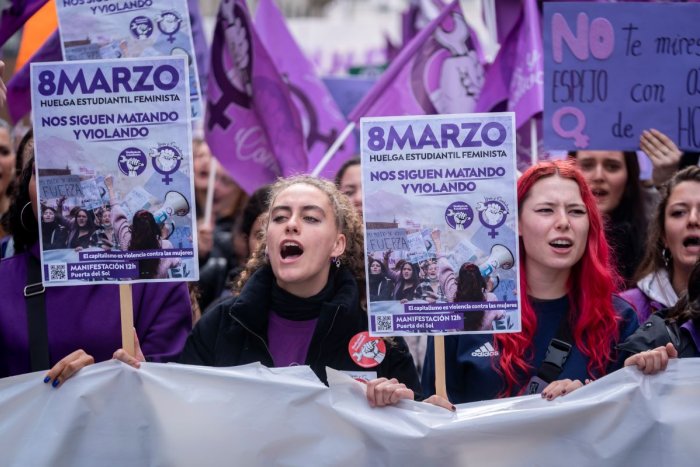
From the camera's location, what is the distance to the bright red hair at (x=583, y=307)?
3736 millimetres

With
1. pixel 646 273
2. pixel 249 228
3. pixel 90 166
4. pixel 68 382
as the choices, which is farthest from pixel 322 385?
pixel 249 228

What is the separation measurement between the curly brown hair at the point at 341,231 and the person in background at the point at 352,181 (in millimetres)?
1346

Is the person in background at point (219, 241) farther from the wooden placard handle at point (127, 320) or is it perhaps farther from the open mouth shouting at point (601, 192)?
the wooden placard handle at point (127, 320)

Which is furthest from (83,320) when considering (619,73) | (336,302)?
(619,73)

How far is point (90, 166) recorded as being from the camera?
11.3 feet

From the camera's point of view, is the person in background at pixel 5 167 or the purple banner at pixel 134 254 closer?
the purple banner at pixel 134 254

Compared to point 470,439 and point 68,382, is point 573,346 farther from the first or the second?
point 68,382

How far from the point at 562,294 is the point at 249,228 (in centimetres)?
224

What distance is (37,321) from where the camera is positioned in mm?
3689

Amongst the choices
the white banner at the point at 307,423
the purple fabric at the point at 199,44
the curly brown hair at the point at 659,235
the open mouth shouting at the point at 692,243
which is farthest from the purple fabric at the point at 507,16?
the white banner at the point at 307,423

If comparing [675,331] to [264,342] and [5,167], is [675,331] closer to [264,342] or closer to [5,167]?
[264,342]

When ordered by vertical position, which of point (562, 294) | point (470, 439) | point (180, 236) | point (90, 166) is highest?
point (90, 166)

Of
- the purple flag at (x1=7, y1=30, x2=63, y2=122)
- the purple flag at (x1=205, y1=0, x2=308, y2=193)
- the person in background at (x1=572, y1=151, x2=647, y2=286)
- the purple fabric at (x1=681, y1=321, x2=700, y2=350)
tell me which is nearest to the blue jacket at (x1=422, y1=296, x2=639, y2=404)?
the purple fabric at (x1=681, y1=321, x2=700, y2=350)

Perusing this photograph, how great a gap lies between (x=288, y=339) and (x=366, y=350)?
292 mm
